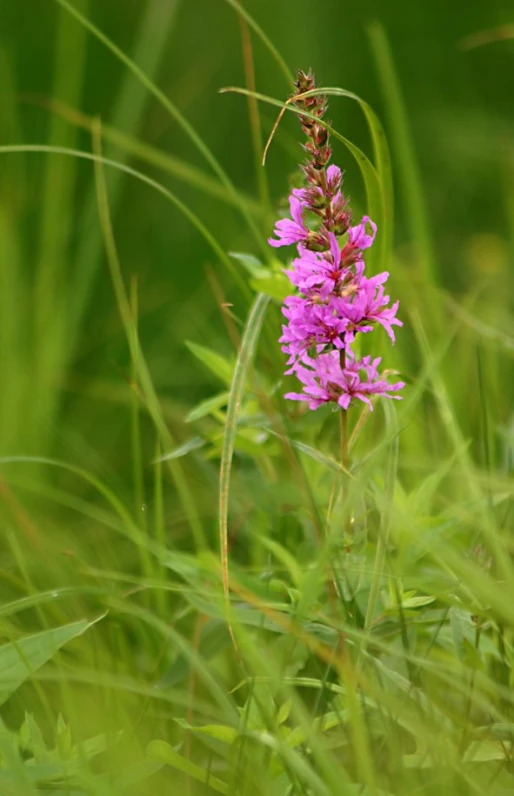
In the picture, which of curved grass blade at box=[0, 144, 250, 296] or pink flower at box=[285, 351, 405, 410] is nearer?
pink flower at box=[285, 351, 405, 410]

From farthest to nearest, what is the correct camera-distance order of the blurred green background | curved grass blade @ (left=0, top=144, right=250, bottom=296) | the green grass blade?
the blurred green background < the green grass blade < curved grass blade @ (left=0, top=144, right=250, bottom=296)

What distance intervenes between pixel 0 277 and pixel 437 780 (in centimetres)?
168

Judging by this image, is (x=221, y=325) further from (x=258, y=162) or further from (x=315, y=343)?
(x=315, y=343)

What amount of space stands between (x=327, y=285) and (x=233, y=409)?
18cm

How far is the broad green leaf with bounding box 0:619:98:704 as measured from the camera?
1050mm

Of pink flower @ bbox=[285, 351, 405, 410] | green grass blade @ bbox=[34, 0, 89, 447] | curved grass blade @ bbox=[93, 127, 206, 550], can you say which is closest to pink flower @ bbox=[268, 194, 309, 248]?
pink flower @ bbox=[285, 351, 405, 410]

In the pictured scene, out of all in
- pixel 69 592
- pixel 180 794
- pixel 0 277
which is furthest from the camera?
pixel 0 277

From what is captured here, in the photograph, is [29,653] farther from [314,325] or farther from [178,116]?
[178,116]

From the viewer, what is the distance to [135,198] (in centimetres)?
322

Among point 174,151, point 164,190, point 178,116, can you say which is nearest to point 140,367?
point 164,190

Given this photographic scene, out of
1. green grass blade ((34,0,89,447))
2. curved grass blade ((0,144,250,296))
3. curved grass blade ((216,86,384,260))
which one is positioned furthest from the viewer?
green grass blade ((34,0,89,447))

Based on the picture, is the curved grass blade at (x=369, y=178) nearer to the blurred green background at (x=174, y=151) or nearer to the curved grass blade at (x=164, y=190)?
the curved grass blade at (x=164, y=190)

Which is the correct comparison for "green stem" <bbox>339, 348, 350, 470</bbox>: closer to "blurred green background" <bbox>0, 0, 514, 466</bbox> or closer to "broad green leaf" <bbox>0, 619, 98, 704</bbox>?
"broad green leaf" <bbox>0, 619, 98, 704</bbox>

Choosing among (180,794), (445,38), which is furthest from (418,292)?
(445,38)
